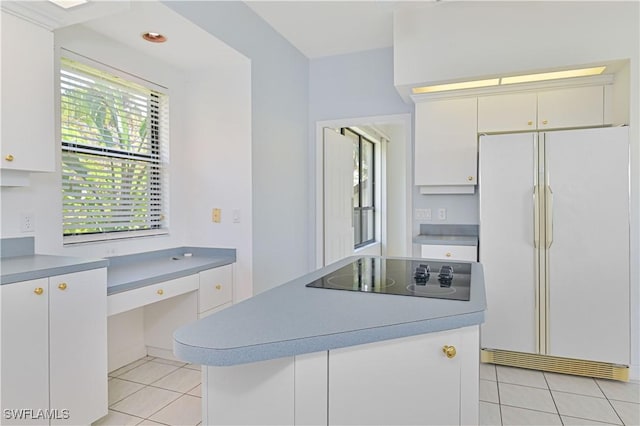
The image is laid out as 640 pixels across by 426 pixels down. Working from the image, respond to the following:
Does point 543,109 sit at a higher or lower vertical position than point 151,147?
A: higher

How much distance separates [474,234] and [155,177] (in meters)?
2.86

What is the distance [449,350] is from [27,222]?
7.77 ft

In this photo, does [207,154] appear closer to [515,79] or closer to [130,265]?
[130,265]

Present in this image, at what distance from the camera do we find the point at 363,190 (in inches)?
246

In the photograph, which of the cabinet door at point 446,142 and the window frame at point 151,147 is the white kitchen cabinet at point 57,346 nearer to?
the window frame at point 151,147

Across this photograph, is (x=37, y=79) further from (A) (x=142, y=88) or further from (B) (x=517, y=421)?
(B) (x=517, y=421)

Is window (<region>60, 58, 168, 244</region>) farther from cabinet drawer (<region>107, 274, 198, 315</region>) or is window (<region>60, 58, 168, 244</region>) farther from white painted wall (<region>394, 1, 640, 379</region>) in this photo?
white painted wall (<region>394, 1, 640, 379</region>)

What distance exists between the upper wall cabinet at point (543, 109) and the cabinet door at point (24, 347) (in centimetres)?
324

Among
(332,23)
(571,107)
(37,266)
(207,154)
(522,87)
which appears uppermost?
(332,23)

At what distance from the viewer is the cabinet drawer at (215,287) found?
2.95 meters

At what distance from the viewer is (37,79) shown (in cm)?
207

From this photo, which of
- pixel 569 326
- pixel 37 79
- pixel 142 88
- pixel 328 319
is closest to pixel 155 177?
pixel 142 88

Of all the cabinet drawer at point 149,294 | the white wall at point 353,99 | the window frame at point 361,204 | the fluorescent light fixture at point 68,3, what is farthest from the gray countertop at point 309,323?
the window frame at point 361,204

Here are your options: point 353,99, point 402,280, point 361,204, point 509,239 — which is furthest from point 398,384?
point 361,204
